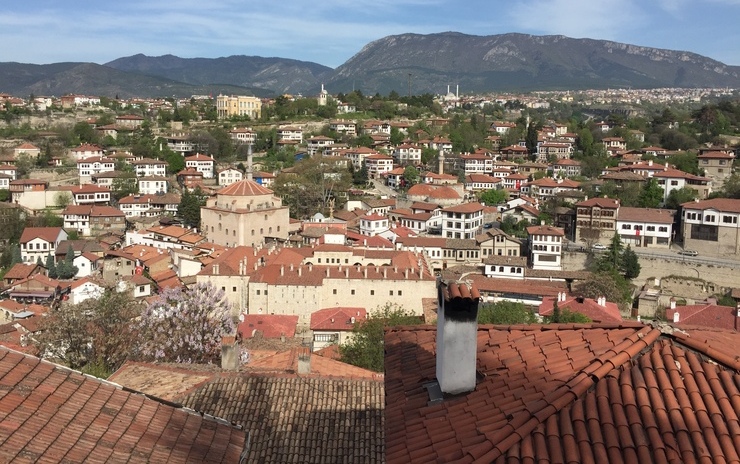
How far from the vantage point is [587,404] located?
11.4ft

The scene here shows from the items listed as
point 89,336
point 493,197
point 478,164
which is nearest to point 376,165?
point 478,164

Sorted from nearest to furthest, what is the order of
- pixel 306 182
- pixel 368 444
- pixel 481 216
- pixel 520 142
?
pixel 368 444 < pixel 481 216 < pixel 306 182 < pixel 520 142

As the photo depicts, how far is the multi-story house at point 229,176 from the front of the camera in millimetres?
58125

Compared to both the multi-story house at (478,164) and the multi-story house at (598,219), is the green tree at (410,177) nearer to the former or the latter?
the multi-story house at (478,164)

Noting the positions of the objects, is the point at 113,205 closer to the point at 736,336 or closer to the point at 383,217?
the point at 383,217

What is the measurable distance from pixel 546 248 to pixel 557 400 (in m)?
35.6

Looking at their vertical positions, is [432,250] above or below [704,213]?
below

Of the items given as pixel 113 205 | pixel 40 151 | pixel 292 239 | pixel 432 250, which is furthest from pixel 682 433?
pixel 40 151

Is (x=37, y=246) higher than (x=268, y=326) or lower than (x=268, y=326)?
lower

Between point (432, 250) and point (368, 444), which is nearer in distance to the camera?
point (368, 444)

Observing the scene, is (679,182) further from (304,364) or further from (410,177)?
(304,364)

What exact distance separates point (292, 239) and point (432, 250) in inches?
328

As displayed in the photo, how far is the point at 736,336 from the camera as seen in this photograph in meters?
4.64

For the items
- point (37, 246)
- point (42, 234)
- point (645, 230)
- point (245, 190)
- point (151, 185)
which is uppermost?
point (245, 190)
